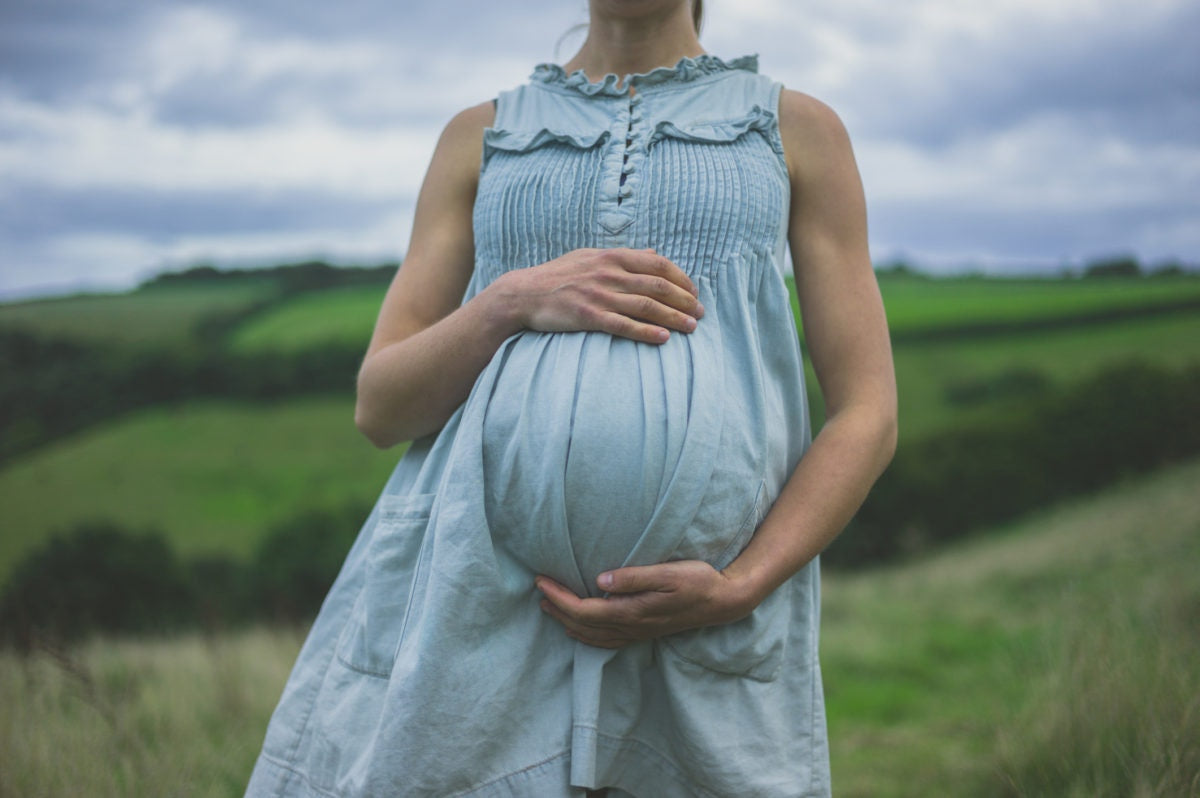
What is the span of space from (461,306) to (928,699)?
212 inches

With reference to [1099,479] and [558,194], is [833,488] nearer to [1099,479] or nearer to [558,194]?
[558,194]

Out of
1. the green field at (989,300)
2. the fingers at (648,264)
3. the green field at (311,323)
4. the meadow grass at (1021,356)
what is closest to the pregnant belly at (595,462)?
the fingers at (648,264)

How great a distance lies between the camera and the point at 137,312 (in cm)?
1667

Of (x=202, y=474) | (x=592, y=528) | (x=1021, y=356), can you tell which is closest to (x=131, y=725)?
(x=592, y=528)

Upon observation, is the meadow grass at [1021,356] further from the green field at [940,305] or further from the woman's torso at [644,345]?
the woman's torso at [644,345]

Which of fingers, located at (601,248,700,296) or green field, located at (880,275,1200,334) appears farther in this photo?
green field, located at (880,275,1200,334)

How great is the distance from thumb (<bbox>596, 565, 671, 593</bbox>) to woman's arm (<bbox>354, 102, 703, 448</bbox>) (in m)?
0.36

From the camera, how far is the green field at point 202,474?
1430 cm

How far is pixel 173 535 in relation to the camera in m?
14.8

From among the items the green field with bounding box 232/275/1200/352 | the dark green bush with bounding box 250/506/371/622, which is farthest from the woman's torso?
the green field with bounding box 232/275/1200/352

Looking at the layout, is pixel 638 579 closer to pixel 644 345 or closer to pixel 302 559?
pixel 644 345

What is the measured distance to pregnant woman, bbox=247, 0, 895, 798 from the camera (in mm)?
1339

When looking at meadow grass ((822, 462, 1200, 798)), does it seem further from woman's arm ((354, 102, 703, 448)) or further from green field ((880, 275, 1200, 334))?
green field ((880, 275, 1200, 334))

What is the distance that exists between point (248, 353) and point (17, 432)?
15.8ft
